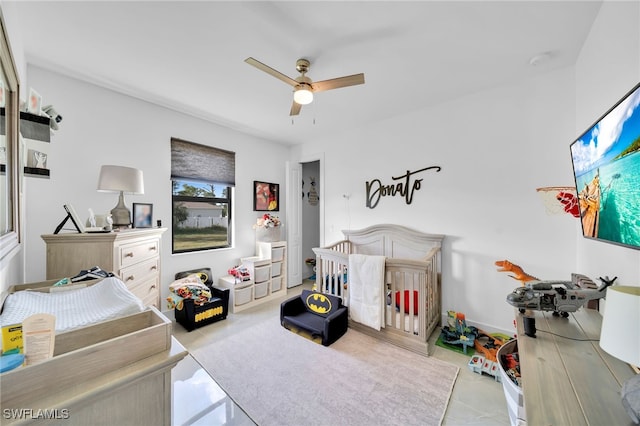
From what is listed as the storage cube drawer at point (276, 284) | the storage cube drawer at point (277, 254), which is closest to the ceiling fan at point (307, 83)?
the storage cube drawer at point (277, 254)

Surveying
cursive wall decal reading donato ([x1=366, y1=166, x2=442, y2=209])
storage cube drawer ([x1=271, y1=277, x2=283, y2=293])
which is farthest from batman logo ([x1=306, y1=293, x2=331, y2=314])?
cursive wall decal reading donato ([x1=366, y1=166, x2=442, y2=209])

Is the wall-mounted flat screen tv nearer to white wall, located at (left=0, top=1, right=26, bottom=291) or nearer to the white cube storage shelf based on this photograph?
white wall, located at (left=0, top=1, right=26, bottom=291)

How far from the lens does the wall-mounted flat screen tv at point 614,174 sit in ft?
3.01

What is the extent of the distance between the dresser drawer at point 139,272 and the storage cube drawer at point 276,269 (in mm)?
1624

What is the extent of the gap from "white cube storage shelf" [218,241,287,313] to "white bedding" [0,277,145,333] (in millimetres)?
2031

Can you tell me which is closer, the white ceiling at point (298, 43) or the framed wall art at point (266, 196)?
the white ceiling at point (298, 43)

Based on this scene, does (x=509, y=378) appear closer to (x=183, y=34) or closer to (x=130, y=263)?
(x=130, y=263)

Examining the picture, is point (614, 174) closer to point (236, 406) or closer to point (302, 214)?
point (236, 406)

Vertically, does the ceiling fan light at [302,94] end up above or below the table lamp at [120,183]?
above

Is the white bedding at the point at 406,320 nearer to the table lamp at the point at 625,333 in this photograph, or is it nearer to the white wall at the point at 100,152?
the table lamp at the point at 625,333

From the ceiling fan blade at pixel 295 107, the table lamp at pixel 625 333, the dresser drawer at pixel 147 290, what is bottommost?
the dresser drawer at pixel 147 290

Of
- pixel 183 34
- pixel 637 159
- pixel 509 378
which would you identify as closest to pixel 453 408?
pixel 509 378

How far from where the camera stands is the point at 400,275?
2408mm

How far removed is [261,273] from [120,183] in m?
2.06
